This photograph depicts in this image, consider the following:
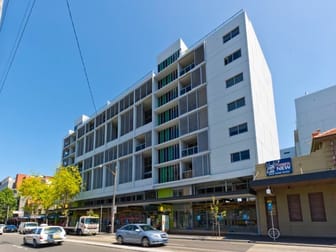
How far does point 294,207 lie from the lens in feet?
75.5

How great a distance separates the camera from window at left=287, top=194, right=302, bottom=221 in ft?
74.5

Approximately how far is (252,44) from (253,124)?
33.2 feet

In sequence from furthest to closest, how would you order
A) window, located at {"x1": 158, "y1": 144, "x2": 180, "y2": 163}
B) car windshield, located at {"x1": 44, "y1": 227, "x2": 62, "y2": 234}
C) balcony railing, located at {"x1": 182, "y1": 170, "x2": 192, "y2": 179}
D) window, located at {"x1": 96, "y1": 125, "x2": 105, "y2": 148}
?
window, located at {"x1": 96, "y1": 125, "x2": 105, "y2": 148}
window, located at {"x1": 158, "y1": 144, "x2": 180, "y2": 163}
balcony railing, located at {"x1": 182, "y1": 170, "x2": 192, "y2": 179}
car windshield, located at {"x1": 44, "y1": 227, "x2": 62, "y2": 234}

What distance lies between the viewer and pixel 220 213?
97.6 feet

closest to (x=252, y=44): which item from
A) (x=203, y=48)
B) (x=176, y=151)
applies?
(x=203, y=48)

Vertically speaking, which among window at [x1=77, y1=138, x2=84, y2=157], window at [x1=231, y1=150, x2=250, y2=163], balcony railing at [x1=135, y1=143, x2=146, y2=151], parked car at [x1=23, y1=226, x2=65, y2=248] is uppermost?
window at [x1=77, y1=138, x2=84, y2=157]

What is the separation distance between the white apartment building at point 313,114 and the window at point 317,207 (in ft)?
98.9

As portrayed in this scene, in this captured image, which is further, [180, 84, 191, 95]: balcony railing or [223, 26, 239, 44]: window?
[180, 84, 191, 95]: balcony railing

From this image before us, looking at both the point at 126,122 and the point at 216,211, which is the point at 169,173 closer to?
the point at 216,211

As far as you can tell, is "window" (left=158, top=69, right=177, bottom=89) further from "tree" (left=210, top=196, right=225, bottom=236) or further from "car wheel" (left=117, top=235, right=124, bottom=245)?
"car wheel" (left=117, top=235, right=124, bottom=245)

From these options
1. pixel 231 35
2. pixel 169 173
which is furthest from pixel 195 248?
pixel 231 35

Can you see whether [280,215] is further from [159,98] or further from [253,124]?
[159,98]

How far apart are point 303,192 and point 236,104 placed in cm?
1182

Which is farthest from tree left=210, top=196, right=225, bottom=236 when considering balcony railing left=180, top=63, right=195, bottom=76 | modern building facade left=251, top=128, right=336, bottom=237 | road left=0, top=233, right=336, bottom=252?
balcony railing left=180, top=63, right=195, bottom=76
